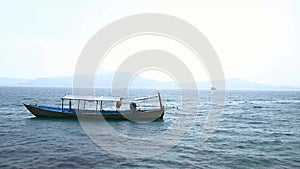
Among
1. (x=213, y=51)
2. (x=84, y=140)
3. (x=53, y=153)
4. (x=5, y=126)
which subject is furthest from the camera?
(x=5, y=126)

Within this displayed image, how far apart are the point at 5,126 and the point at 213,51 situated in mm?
31069

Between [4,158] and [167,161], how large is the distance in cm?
1362

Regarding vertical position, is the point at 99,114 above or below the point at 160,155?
above

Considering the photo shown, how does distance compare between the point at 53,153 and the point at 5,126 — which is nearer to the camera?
the point at 53,153

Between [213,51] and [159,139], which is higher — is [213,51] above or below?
above

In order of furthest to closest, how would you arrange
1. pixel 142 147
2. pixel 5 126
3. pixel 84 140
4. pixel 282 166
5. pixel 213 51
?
pixel 5 126, pixel 84 140, pixel 142 147, pixel 213 51, pixel 282 166

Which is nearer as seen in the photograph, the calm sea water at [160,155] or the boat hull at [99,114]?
the calm sea water at [160,155]

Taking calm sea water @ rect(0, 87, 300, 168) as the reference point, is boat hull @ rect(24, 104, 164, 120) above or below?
above

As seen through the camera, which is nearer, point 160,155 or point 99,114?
point 160,155

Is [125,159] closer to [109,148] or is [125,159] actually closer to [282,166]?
[109,148]

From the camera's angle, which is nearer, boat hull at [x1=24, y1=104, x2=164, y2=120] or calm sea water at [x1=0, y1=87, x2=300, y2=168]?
calm sea water at [x1=0, y1=87, x2=300, y2=168]

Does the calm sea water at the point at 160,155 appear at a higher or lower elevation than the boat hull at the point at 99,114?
lower

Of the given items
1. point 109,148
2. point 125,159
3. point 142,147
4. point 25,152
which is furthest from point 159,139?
point 25,152

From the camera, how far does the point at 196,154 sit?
84.7 feet
